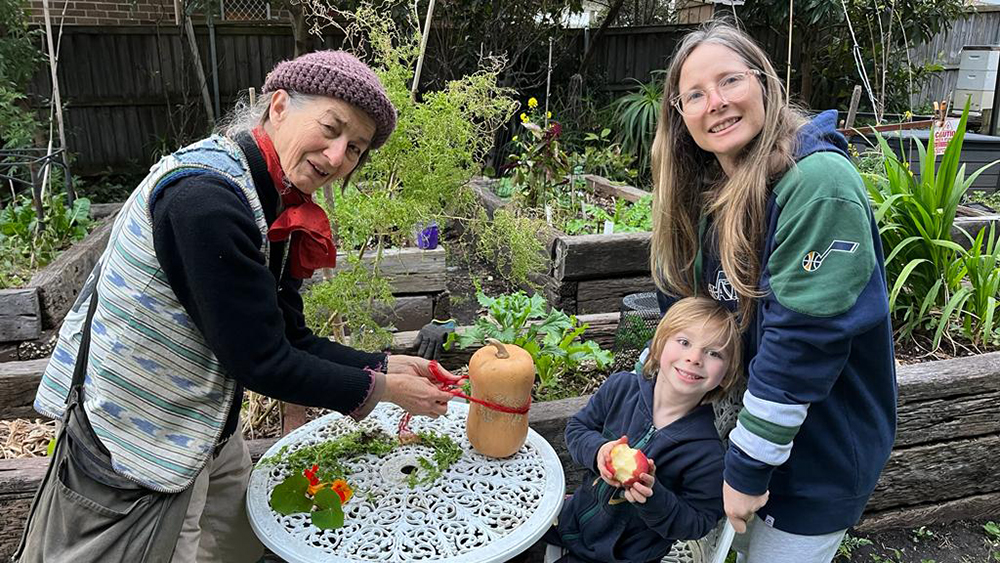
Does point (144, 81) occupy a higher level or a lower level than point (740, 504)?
higher

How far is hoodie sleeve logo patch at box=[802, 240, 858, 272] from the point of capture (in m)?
1.20

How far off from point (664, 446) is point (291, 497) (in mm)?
862

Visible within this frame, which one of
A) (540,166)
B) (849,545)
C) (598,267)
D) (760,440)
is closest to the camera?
(760,440)

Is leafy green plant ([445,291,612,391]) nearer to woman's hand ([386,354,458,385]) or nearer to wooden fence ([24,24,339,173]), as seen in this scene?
woman's hand ([386,354,458,385])

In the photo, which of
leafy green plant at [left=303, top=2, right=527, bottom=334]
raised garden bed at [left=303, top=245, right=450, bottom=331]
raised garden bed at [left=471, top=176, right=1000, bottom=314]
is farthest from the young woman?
raised garden bed at [left=471, top=176, right=1000, bottom=314]

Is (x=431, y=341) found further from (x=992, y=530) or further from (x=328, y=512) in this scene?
(x=992, y=530)

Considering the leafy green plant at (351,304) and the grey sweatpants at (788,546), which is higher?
the leafy green plant at (351,304)

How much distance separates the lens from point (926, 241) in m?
2.82

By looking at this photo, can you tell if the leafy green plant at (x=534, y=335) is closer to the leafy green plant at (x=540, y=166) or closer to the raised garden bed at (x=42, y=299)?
the raised garden bed at (x=42, y=299)

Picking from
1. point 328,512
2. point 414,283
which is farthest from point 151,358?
point 414,283

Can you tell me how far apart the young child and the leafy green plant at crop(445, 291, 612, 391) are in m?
0.70

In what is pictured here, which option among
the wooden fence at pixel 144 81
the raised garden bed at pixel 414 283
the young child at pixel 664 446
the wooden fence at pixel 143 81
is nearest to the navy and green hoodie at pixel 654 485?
the young child at pixel 664 446

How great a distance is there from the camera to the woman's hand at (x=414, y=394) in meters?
1.51

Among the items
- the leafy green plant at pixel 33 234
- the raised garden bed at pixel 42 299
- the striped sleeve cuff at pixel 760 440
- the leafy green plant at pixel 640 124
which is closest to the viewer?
the striped sleeve cuff at pixel 760 440
